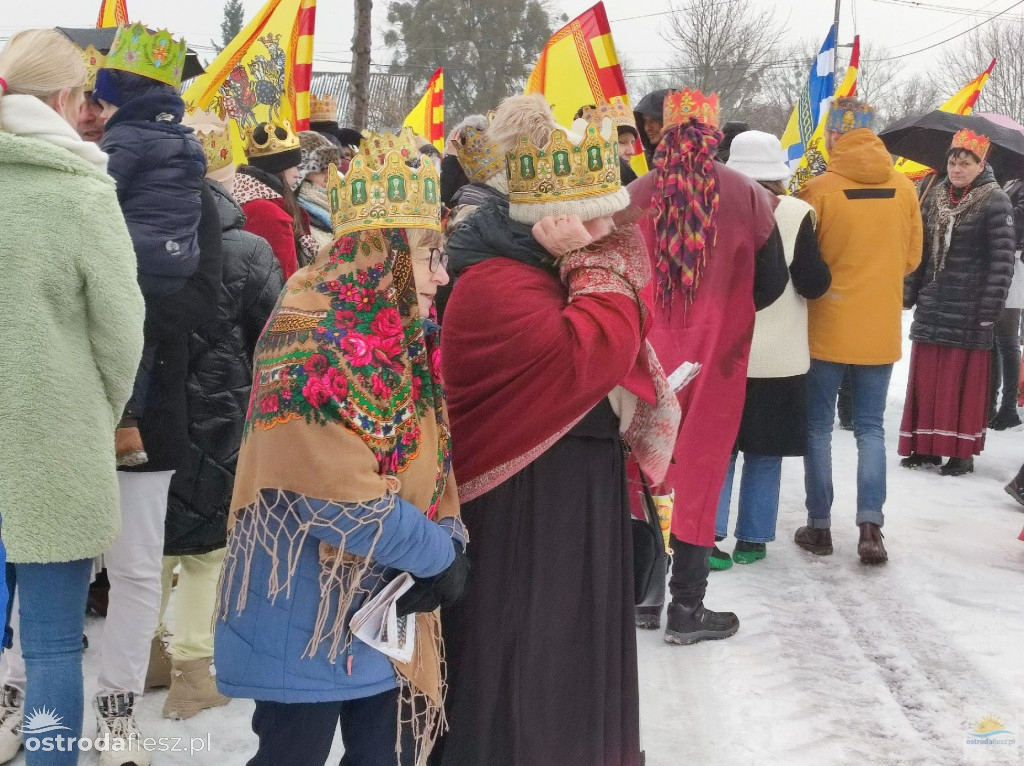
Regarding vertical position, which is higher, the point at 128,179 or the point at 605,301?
the point at 128,179

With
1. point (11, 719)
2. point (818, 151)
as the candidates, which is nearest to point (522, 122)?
point (11, 719)

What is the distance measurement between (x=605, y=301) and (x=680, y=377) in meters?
0.89

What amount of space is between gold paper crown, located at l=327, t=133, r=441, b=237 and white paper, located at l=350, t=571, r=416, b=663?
0.79 meters

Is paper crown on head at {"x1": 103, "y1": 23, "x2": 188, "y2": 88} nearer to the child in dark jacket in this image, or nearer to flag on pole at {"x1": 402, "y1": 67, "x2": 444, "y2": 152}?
the child in dark jacket

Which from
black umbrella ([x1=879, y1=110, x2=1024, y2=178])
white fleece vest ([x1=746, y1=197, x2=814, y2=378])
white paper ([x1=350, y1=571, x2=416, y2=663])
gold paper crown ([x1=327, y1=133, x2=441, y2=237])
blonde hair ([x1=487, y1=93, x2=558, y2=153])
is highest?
black umbrella ([x1=879, y1=110, x2=1024, y2=178])

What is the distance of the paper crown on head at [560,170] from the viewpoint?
2631 millimetres

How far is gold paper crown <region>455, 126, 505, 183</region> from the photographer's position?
2857 millimetres

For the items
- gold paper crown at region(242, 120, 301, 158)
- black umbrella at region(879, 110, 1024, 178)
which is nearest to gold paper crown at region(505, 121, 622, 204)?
gold paper crown at region(242, 120, 301, 158)

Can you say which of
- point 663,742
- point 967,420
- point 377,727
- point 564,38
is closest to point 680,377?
point 663,742

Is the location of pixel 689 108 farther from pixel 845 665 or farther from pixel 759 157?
pixel 845 665

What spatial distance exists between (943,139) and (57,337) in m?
6.76

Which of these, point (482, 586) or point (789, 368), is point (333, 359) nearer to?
point (482, 586)

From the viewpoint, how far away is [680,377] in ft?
11.1

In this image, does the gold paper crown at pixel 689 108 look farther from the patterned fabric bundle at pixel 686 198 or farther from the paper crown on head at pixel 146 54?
the paper crown on head at pixel 146 54
